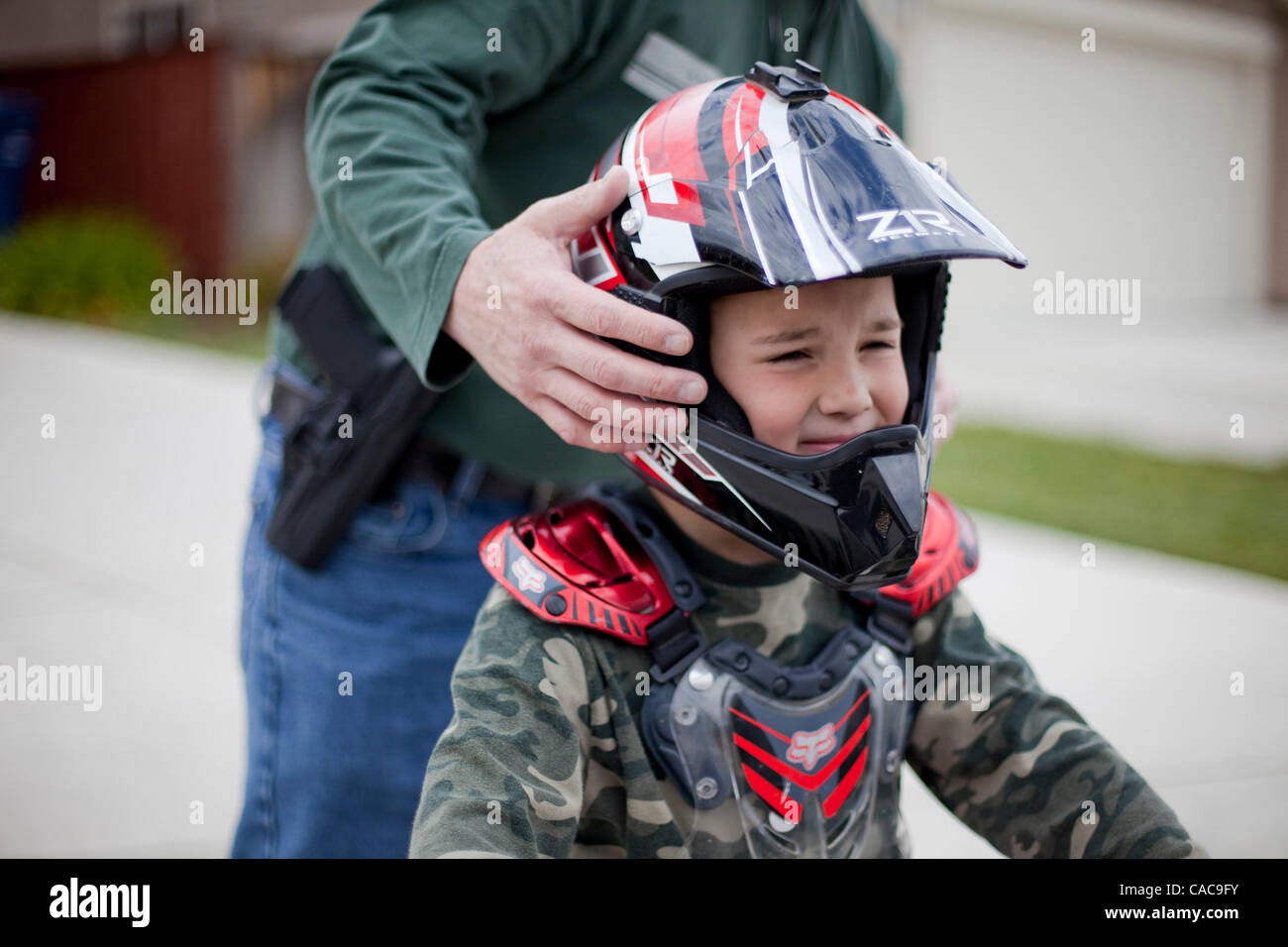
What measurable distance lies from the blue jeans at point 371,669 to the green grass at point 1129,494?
16.4 ft

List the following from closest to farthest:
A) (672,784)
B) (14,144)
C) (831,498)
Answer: (831,498) → (672,784) → (14,144)

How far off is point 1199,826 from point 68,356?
30.4 feet

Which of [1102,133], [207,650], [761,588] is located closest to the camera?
[761,588]

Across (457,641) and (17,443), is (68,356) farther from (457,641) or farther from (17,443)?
(457,641)

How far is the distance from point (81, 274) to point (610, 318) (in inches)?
516

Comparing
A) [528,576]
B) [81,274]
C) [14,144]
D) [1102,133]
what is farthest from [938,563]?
[14,144]

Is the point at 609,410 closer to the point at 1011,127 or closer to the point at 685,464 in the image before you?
the point at 685,464

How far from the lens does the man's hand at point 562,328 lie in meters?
1.55

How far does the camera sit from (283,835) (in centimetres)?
224

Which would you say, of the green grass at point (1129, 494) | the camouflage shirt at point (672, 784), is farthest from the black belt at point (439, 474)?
the green grass at point (1129, 494)

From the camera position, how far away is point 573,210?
1.63 m

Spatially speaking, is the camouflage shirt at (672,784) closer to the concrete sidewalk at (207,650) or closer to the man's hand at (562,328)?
the man's hand at (562,328)

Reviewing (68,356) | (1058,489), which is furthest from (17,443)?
(1058,489)

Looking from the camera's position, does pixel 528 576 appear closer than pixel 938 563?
Yes
